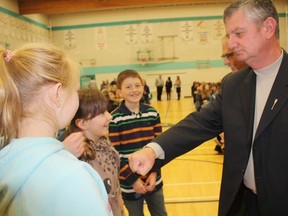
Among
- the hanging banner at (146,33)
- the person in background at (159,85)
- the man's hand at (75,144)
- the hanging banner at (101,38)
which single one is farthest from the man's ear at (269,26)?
the hanging banner at (101,38)

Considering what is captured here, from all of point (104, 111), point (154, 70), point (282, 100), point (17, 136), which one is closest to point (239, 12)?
point (282, 100)

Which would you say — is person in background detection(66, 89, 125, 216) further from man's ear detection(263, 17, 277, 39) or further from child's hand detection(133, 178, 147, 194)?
man's ear detection(263, 17, 277, 39)

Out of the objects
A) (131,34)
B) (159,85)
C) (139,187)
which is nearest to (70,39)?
(131,34)

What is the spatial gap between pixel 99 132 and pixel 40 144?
1.37m

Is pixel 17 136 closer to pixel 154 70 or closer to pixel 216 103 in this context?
pixel 216 103

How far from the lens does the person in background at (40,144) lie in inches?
40.1

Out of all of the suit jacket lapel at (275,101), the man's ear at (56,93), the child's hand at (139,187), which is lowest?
the child's hand at (139,187)

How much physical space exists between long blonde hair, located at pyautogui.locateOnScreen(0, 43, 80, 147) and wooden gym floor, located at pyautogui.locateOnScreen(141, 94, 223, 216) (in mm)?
3426

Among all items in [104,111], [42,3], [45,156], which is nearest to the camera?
[45,156]

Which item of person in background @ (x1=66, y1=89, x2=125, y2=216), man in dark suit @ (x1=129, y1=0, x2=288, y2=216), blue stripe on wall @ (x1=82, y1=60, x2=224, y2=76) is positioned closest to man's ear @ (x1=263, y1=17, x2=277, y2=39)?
man in dark suit @ (x1=129, y1=0, x2=288, y2=216)

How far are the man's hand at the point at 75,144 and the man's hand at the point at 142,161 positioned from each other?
31 cm

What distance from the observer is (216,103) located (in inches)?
93.2

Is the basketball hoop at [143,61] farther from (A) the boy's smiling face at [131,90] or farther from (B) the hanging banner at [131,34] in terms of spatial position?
(A) the boy's smiling face at [131,90]

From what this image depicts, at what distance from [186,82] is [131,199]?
20.4m
